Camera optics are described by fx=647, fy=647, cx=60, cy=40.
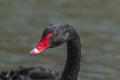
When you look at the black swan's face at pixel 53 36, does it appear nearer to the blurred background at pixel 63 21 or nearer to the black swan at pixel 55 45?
the black swan at pixel 55 45

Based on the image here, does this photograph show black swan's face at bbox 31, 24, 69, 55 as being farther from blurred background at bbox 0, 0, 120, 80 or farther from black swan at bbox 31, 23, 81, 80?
blurred background at bbox 0, 0, 120, 80

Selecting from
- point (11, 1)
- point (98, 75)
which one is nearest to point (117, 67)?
point (98, 75)

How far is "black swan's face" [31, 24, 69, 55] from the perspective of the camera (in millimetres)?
6621

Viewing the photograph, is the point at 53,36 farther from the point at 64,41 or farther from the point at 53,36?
the point at 64,41

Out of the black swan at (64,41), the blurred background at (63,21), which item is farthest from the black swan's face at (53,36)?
the blurred background at (63,21)

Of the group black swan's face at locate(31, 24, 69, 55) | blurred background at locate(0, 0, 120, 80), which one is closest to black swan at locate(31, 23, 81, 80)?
black swan's face at locate(31, 24, 69, 55)

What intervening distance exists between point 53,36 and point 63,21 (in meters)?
5.47

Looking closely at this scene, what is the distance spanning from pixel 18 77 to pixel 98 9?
14.0 ft

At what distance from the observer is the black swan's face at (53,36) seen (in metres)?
6.62

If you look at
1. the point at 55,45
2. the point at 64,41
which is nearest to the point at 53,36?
the point at 55,45

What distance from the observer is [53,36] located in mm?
6730

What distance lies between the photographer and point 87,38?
11445 millimetres

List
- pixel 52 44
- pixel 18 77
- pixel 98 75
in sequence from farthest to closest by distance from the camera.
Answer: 1. pixel 98 75
2. pixel 18 77
3. pixel 52 44

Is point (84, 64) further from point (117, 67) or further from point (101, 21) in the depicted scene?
point (101, 21)
